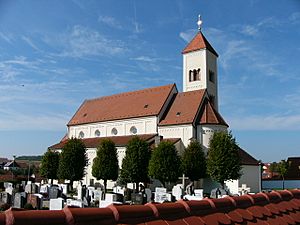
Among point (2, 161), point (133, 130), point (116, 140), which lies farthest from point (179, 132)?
point (2, 161)

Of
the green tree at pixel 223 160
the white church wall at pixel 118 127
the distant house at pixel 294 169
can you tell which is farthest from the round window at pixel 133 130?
the distant house at pixel 294 169

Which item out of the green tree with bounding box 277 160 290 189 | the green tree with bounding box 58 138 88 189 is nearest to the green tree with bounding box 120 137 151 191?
the green tree with bounding box 58 138 88 189

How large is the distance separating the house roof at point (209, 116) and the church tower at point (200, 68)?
4784 millimetres

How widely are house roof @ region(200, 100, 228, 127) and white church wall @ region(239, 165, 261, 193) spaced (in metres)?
6.80

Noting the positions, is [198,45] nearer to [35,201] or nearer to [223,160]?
[223,160]

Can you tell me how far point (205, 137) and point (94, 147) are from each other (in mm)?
16520

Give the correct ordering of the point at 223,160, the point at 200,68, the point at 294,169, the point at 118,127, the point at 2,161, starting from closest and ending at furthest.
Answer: the point at 223,160 → the point at 200,68 → the point at 118,127 → the point at 294,169 → the point at 2,161

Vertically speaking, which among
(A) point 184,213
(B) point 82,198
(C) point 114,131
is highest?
(C) point 114,131

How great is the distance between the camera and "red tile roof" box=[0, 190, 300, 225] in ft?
7.78

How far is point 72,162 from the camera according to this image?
140 feet

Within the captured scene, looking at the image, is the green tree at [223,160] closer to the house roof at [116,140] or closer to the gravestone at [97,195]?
the house roof at [116,140]

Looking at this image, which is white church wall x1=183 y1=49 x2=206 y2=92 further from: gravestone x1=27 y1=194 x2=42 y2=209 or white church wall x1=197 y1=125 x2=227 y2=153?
gravestone x1=27 y1=194 x2=42 y2=209

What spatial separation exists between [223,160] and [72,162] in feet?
61.4

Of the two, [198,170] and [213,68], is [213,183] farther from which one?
[213,68]
